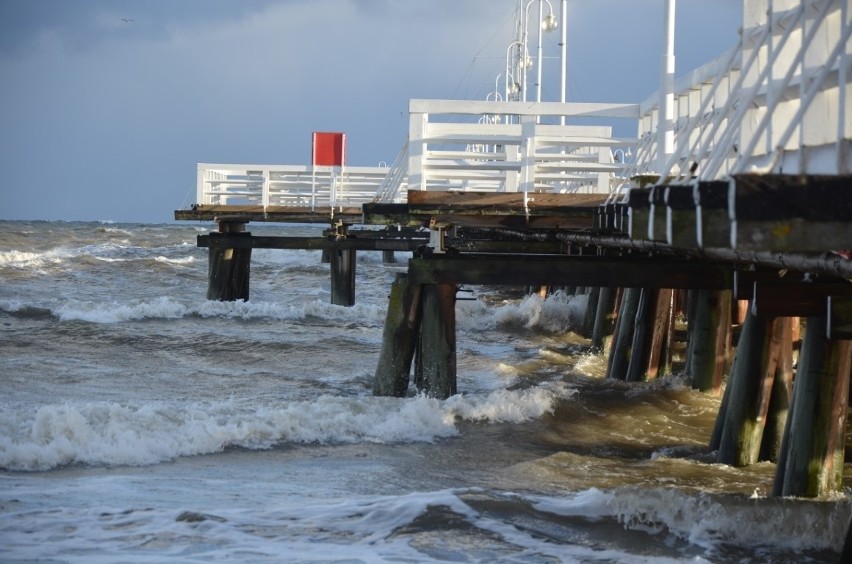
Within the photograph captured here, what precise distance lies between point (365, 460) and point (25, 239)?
2560 inches

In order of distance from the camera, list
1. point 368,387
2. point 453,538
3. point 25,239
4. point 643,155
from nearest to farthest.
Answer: point 453,538 → point 368,387 → point 643,155 → point 25,239

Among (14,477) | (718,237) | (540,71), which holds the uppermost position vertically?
(540,71)

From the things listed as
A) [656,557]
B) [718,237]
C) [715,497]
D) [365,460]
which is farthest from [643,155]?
[718,237]

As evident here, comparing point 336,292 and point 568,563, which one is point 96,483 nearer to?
point 568,563

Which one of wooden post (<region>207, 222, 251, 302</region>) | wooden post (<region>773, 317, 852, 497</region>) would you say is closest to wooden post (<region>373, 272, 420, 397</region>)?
wooden post (<region>773, 317, 852, 497</region>)

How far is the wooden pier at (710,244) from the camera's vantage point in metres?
5.38

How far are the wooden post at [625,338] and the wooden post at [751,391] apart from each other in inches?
205

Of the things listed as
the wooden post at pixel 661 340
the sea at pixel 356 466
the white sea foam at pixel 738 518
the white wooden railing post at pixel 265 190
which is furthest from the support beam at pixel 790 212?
the white wooden railing post at pixel 265 190

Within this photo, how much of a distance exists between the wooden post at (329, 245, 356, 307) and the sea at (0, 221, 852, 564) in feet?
22.1

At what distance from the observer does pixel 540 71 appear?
3275cm

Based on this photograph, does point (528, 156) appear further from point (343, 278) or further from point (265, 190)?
point (265, 190)

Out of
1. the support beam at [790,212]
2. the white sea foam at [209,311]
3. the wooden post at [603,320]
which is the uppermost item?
the support beam at [790,212]

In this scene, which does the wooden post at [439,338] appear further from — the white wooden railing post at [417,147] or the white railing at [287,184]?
the white railing at [287,184]

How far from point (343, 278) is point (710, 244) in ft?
71.9
